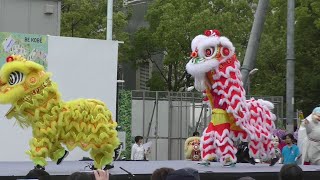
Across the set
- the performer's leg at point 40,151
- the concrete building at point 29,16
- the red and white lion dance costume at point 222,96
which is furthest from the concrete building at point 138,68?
the performer's leg at point 40,151

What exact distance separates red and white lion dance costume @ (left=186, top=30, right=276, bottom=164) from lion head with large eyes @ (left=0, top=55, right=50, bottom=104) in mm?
2813

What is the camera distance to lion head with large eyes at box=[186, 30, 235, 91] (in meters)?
12.6

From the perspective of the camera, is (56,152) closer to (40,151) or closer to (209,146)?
(40,151)

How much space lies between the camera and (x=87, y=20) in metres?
31.8

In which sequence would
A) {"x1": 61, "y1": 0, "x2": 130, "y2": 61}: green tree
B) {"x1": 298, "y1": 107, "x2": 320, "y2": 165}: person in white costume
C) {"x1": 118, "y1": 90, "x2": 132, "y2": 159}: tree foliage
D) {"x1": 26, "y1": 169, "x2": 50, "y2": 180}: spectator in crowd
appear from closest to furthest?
{"x1": 26, "y1": 169, "x2": 50, "y2": 180}: spectator in crowd < {"x1": 298, "y1": 107, "x2": 320, "y2": 165}: person in white costume < {"x1": 118, "y1": 90, "x2": 132, "y2": 159}: tree foliage < {"x1": 61, "y1": 0, "x2": 130, "y2": 61}: green tree

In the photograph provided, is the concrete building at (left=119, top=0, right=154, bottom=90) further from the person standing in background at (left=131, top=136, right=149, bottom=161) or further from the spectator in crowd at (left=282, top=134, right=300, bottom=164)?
the spectator in crowd at (left=282, top=134, right=300, bottom=164)

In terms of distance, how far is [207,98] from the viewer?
13.1m

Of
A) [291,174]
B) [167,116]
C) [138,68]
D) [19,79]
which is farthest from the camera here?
[138,68]

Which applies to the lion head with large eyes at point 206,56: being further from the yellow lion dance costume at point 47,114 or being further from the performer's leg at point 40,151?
the performer's leg at point 40,151

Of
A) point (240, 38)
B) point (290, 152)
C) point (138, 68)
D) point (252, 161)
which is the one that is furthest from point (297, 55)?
point (252, 161)

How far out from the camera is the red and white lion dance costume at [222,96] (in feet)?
41.4

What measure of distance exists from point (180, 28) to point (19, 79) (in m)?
22.0

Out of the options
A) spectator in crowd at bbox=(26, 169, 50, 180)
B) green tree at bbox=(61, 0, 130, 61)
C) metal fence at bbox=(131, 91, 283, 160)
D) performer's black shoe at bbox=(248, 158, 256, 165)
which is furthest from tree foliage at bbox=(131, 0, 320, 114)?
spectator in crowd at bbox=(26, 169, 50, 180)

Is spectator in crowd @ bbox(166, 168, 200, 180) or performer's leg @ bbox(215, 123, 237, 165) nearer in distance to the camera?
spectator in crowd @ bbox(166, 168, 200, 180)
